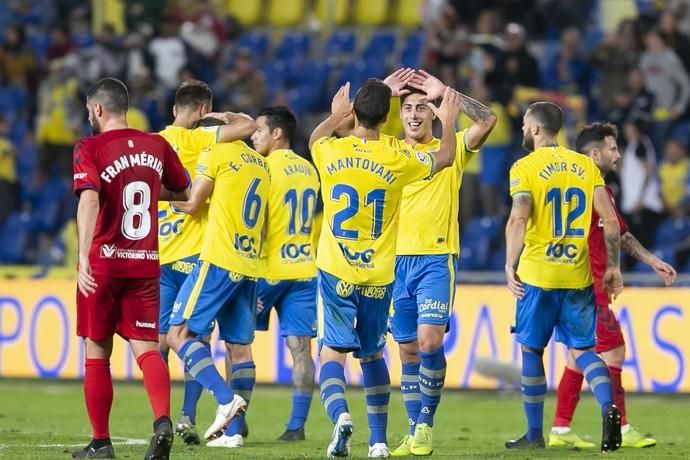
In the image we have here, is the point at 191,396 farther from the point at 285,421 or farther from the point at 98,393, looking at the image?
the point at 98,393

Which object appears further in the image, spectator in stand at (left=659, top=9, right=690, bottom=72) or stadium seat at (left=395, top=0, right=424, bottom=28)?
stadium seat at (left=395, top=0, right=424, bottom=28)

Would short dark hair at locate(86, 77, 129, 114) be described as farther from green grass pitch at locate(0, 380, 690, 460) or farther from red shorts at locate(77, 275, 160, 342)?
green grass pitch at locate(0, 380, 690, 460)

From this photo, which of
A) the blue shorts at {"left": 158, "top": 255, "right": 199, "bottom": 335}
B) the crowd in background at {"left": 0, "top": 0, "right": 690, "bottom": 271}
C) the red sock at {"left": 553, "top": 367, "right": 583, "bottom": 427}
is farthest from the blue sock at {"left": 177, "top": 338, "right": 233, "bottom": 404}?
the crowd in background at {"left": 0, "top": 0, "right": 690, "bottom": 271}

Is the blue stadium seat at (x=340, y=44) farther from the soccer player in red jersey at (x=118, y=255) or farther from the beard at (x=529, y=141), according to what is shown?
the soccer player in red jersey at (x=118, y=255)

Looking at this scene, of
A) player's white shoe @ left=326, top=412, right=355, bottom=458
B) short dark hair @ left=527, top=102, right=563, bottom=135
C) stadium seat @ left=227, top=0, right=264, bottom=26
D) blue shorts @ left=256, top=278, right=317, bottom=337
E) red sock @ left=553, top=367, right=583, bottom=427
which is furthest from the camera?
stadium seat @ left=227, top=0, right=264, bottom=26

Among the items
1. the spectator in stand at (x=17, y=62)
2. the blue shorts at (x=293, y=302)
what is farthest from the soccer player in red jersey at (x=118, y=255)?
the spectator in stand at (x=17, y=62)

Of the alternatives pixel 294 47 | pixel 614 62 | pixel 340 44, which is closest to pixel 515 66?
pixel 614 62

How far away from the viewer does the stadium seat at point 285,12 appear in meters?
27.1

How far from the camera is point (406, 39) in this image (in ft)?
82.6

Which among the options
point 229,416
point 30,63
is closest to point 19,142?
point 30,63

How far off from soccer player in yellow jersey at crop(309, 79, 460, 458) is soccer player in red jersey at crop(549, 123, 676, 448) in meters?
2.24

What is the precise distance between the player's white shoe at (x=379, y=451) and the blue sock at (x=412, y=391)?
0.79 metres

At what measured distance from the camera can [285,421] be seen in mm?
14430

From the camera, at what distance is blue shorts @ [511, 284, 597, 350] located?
1152 centimetres
